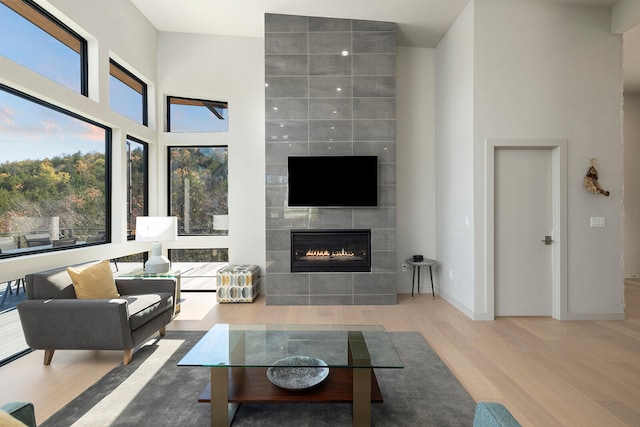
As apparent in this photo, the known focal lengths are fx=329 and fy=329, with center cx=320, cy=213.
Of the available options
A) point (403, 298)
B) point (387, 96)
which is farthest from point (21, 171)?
point (403, 298)

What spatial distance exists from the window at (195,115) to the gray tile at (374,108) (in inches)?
84.7

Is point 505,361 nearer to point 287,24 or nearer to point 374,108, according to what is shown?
point 374,108

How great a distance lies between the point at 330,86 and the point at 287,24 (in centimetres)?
104

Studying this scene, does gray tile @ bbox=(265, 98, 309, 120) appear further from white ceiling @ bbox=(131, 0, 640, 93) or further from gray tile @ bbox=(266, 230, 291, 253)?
gray tile @ bbox=(266, 230, 291, 253)

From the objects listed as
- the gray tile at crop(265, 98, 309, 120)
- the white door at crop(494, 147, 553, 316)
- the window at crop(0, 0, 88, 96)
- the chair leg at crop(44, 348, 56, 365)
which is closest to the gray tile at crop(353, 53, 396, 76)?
the gray tile at crop(265, 98, 309, 120)

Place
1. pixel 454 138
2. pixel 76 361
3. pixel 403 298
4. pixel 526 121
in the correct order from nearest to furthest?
pixel 76 361, pixel 526 121, pixel 454 138, pixel 403 298

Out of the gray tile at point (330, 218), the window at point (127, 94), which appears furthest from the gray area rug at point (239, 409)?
the window at point (127, 94)

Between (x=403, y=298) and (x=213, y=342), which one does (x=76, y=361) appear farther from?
(x=403, y=298)

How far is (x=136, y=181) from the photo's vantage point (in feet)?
16.0

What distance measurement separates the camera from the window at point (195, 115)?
209 inches

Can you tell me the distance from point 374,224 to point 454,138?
5.14 ft

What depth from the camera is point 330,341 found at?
2305 millimetres

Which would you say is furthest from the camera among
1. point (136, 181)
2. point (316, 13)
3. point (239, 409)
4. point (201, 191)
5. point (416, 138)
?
point (201, 191)

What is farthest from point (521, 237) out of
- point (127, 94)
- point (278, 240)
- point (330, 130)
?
point (127, 94)
